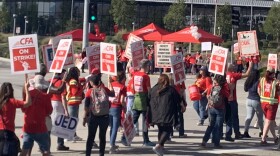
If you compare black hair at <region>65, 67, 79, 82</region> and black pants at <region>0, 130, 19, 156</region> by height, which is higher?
black hair at <region>65, 67, 79, 82</region>

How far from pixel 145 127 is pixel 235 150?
197 cm

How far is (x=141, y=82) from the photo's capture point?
15289 millimetres

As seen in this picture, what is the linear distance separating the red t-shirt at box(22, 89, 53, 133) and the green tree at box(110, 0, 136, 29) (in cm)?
6277

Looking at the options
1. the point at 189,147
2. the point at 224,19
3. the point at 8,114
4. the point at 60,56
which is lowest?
the point at 189,147

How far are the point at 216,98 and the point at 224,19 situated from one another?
59.9 metres

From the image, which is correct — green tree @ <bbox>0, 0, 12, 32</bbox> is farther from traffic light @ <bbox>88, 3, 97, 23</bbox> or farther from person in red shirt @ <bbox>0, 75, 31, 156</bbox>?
person in red shirt @ <bbox>0, 75, 31, 156</bbox>

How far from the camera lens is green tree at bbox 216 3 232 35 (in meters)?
74.5

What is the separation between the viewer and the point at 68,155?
13883 mm

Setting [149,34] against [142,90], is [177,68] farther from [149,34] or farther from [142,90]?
[149,34]

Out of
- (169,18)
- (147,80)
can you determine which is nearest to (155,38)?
(147,80)

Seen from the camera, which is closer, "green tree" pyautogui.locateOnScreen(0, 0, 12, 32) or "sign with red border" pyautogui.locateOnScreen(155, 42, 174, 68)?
"sign with red border" pyautogui.locateOnScreen(155, 42, 174, 68)

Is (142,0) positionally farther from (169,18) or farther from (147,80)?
(147,80)

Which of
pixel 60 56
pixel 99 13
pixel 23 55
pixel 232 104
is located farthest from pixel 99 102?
pixel 99 13

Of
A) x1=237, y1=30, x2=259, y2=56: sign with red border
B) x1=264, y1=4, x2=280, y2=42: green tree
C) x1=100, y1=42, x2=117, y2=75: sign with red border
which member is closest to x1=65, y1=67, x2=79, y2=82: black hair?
x1=100, y1=42, x2=117, y2=75: sign with red border
